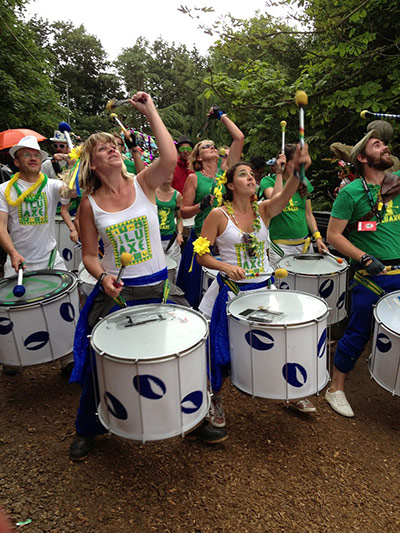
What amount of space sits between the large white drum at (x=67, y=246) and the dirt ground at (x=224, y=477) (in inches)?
131

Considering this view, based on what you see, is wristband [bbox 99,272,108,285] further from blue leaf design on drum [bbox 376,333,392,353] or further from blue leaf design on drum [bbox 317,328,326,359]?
blue leaf design on drum [bbox 376,333,392,353]

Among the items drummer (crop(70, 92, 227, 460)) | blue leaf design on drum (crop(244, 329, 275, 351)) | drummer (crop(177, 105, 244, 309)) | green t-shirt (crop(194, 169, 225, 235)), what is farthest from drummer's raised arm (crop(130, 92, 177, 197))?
green t-shirt (crop(194, 169, 225, 235))

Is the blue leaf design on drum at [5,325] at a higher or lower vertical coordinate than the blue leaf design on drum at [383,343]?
higher

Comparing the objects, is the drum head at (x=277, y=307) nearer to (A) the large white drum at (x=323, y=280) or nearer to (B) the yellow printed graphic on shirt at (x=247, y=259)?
(B) the yellow printed graphic on shirt at (x=247, y=259)

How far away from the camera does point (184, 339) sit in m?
2.21

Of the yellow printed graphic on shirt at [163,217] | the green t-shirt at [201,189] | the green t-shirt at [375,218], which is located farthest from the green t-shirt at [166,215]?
the green t-shirt at [375,218]

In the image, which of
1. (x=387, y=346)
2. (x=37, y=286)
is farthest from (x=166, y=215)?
(x=387, y=346)

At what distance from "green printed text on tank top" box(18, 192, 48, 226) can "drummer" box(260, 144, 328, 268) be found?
2505mm

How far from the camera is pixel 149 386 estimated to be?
206 centimetres

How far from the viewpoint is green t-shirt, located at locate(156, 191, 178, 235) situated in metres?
5.00

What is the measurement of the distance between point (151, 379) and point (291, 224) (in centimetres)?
315

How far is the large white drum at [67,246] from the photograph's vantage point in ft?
21.1

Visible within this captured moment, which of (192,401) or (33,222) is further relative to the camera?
(33,222)

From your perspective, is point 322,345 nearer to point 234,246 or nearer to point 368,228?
point 234,246
